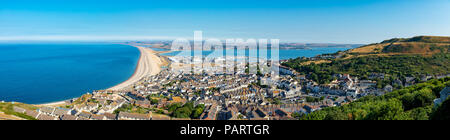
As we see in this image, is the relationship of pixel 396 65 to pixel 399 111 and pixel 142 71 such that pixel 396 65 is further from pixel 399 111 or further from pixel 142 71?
pixel 142 71

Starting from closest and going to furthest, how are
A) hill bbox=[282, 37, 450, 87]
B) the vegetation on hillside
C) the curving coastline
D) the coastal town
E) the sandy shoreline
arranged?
the vegetation on hillside < the coastal town < hill bbox=[282, 37, 450, 87] < the sandy shoreline < the curving coastline

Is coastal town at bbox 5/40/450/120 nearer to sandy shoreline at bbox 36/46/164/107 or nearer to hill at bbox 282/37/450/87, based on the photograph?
hill at bbox 282/37/450/87

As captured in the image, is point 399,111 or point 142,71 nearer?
point 399,111

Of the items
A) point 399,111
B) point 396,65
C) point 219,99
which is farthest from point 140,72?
point 396,65

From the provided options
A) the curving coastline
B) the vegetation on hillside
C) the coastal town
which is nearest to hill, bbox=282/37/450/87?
the coastal town

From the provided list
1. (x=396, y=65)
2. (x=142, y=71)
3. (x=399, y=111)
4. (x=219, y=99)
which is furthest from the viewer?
(x=142, y=71)
